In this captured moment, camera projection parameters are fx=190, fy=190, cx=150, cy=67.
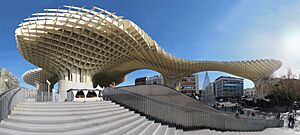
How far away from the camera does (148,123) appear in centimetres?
995

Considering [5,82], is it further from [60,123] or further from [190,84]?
[190,84]

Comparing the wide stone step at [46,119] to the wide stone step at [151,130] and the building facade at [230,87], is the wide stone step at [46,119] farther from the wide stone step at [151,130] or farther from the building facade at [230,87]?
the building facade at [230,87]

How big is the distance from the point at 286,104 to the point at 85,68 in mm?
34247

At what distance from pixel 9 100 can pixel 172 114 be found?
8337mm

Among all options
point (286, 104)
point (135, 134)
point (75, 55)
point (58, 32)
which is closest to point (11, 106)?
point (135, 134)

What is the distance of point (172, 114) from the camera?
11805mm

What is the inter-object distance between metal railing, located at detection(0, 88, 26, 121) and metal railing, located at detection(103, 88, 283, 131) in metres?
5.56

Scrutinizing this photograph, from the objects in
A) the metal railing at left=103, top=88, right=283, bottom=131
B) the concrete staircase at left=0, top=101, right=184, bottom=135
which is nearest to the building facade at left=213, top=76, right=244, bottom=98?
the metal railing at left=103, top=88, right=283, bottom=131

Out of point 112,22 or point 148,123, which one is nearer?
point 148,123

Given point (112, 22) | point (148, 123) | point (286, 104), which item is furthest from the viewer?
point (286, 104)

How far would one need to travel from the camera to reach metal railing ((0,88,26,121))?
22.2 feet

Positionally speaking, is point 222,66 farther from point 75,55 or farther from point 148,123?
point 148,123

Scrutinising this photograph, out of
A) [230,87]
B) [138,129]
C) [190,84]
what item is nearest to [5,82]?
[138,129]

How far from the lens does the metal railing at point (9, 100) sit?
676cm
